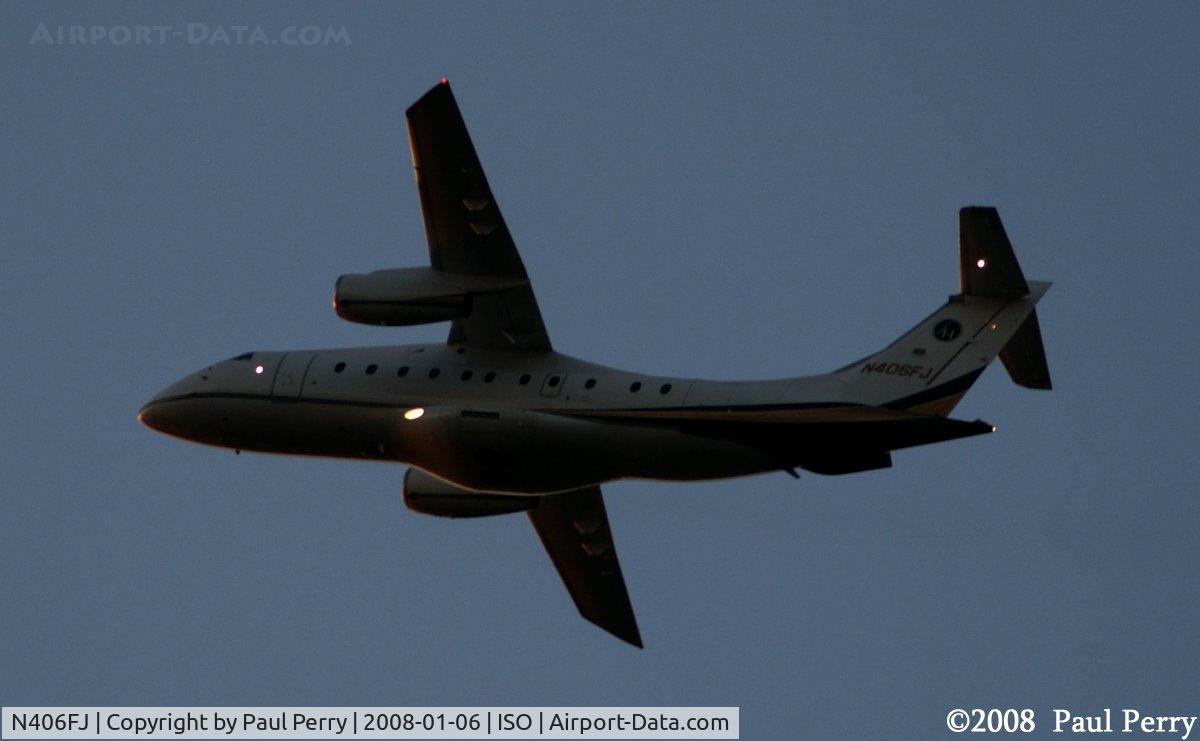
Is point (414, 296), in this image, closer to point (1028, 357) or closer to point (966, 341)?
point (966, 341)

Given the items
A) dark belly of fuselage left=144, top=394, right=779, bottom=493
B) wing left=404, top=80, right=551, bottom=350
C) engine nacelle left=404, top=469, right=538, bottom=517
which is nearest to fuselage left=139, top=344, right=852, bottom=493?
dark belly of fuselage left=144, top=394, right=779, bottom=493

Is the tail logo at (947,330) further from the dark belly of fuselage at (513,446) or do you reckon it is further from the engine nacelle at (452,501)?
the engine nacelle at (452,501)

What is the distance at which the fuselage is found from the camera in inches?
1331

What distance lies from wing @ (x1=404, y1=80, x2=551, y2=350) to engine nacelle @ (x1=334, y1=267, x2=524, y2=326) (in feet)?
0.58

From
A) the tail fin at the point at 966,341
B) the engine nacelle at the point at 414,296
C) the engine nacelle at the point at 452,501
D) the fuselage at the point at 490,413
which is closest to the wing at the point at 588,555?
the engine nacelle at the point at 452,501

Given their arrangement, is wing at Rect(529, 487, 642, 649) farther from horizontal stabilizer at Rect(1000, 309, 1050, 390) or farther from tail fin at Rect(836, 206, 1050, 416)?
horizontal stabilizer at Rect(1000, 309, 1050, 390)

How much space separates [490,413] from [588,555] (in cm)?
621

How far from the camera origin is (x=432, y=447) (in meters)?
34.5

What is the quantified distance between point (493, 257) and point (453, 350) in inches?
81.6

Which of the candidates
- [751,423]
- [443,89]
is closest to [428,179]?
[443,89]

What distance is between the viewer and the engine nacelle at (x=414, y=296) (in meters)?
34.5

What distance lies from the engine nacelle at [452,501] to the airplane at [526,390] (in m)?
2.01

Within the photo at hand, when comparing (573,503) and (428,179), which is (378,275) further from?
(573,503)

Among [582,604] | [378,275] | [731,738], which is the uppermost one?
[378,275]
